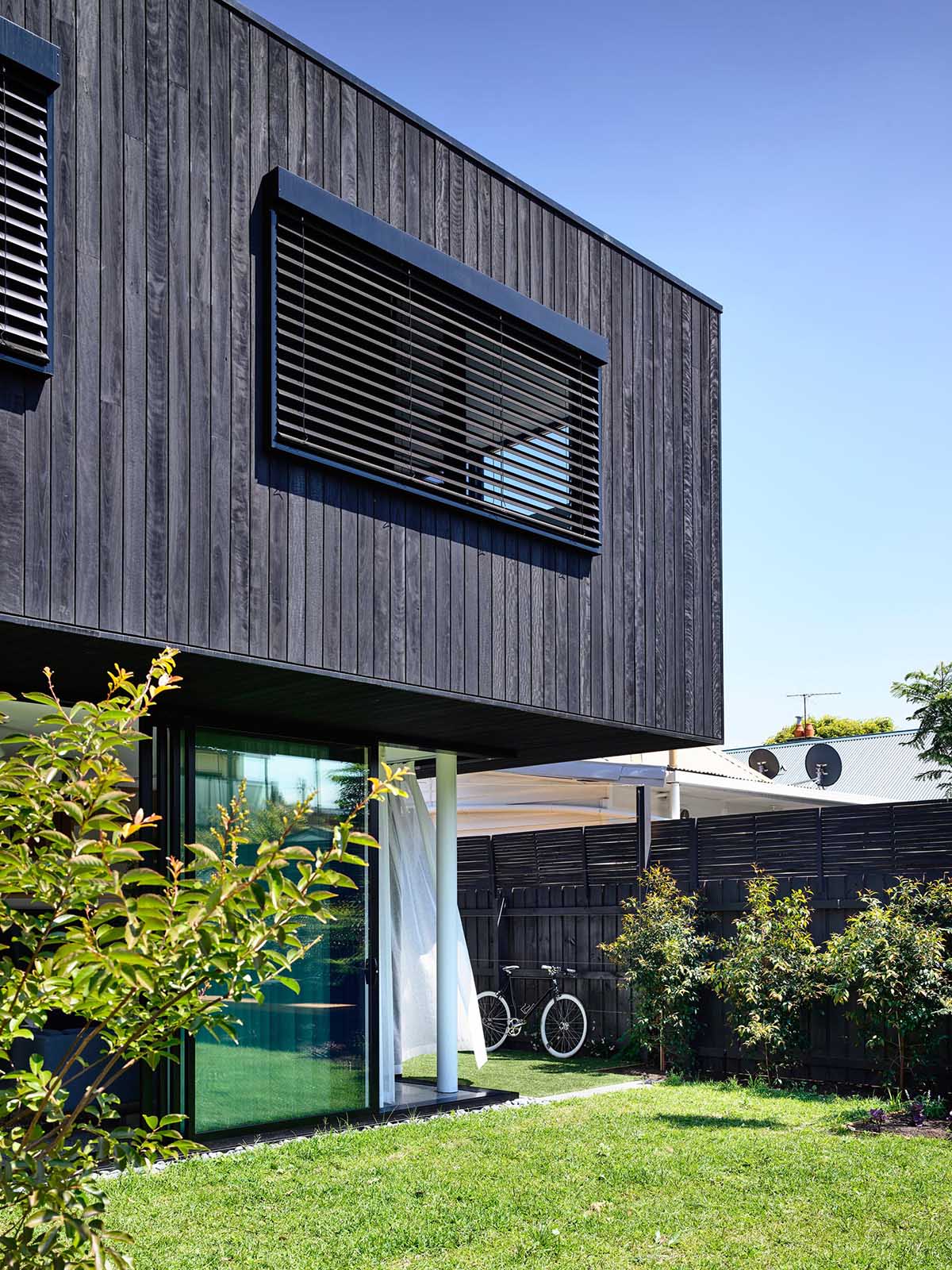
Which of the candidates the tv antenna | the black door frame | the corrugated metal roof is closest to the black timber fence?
the black door frame

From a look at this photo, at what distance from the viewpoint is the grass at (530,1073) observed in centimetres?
977

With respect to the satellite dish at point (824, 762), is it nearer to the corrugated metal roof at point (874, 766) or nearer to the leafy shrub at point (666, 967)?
the leafy shrub at point (666, 967)

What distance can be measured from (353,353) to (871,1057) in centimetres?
616

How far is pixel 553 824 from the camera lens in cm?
1627

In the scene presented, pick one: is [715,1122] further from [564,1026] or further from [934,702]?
[934,702]

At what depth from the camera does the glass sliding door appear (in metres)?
7.41

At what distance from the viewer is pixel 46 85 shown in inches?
208

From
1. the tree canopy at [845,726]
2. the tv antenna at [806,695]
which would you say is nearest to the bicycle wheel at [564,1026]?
the tv antenna at [806,695]

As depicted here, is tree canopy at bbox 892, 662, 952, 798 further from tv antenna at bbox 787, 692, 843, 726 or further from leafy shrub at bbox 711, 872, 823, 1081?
tv antenna at bbox 787, 692, 843, 726

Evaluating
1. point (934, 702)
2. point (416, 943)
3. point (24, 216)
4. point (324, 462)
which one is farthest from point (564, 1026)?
point (934, 702)

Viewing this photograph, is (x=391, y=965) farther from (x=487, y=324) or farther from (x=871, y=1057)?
(x=487, y=324)

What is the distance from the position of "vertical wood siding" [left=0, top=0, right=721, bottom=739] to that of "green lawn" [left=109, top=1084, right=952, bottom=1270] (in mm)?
2604

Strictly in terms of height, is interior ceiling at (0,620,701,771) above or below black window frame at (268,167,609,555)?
below

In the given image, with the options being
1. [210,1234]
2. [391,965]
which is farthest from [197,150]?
[391,965]
